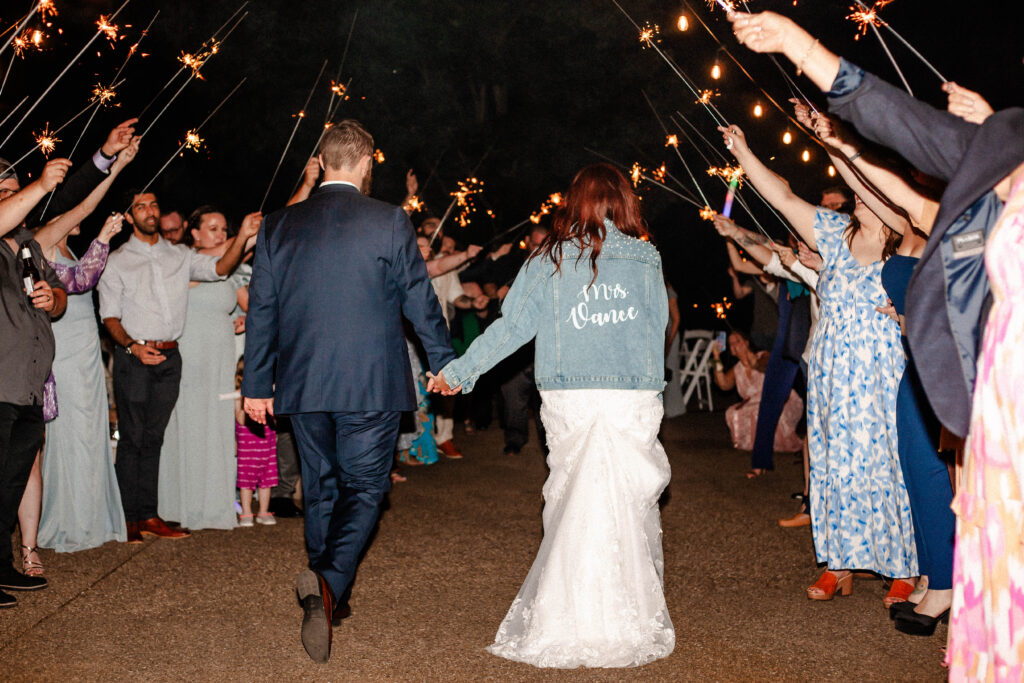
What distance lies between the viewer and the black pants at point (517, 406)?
8.98 meters

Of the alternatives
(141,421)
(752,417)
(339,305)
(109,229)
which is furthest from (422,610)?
(752,417)

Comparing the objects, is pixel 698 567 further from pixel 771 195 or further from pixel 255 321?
pixel 255 321

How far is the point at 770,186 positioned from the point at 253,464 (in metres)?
3.82

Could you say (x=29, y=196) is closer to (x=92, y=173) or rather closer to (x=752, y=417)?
(x=92, y=173)

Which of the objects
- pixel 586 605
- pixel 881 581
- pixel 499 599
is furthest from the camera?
pixel 881 581

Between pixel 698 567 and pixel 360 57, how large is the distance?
13.8 meters

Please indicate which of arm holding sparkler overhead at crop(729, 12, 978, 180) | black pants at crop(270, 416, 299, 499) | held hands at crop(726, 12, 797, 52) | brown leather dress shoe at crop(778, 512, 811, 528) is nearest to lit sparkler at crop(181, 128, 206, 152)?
black pants at crop(270, 416, 299, 499)

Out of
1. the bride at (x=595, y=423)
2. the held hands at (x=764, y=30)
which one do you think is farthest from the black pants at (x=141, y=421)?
the held hands at (x=764, y=30)

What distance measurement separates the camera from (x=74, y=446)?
5562mm

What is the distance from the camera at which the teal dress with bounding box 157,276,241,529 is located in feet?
19.7

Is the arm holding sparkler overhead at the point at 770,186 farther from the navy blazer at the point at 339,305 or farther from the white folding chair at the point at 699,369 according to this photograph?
the white folding chair at the point at 699,369

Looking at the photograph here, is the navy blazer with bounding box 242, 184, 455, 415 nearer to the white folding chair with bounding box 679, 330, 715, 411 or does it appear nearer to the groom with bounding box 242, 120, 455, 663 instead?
the groom with bounding box 242, 120, 455, 663

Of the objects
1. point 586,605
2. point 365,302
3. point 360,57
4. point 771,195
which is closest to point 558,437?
point 586,605

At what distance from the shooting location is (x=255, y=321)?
4.09m
